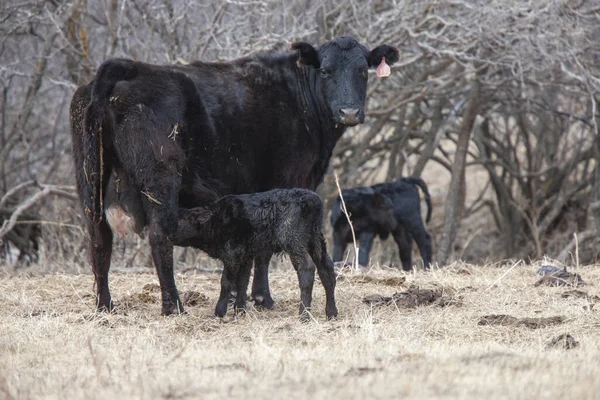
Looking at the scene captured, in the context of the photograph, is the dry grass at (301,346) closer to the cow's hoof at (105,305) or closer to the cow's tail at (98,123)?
the cow's hoof at (105,305)

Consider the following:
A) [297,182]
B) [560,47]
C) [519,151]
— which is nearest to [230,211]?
[297,182]

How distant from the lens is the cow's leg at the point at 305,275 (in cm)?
703

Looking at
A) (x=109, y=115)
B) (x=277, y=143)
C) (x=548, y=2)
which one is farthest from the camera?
(x=548, y=2)

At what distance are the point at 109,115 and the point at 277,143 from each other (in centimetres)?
161

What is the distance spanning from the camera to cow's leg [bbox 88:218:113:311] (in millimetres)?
7472

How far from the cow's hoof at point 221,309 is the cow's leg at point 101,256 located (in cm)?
97

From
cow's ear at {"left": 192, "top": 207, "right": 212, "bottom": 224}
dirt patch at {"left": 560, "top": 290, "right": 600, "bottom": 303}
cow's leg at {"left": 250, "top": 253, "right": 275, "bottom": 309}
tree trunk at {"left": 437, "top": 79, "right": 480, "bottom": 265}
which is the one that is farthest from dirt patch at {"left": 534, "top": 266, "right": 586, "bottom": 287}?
tree trunk at {"left": 437, "top": 79, "right": 480, "bottom": 265}

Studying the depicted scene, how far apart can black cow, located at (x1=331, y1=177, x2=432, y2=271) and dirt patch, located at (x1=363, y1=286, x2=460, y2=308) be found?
14.3 feet

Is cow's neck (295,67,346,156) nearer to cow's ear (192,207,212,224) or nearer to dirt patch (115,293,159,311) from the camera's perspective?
cow's ear (192,207,212,224)

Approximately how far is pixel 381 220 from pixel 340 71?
13.9ft

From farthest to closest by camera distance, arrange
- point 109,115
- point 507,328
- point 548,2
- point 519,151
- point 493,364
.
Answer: point 519,151 → point 548,2 → point 109,115 → point 507,328 → point 493,364

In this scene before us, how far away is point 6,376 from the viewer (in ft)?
16.8

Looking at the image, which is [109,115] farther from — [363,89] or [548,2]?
[548,2]

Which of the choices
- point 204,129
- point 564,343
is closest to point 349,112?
point 204,129
